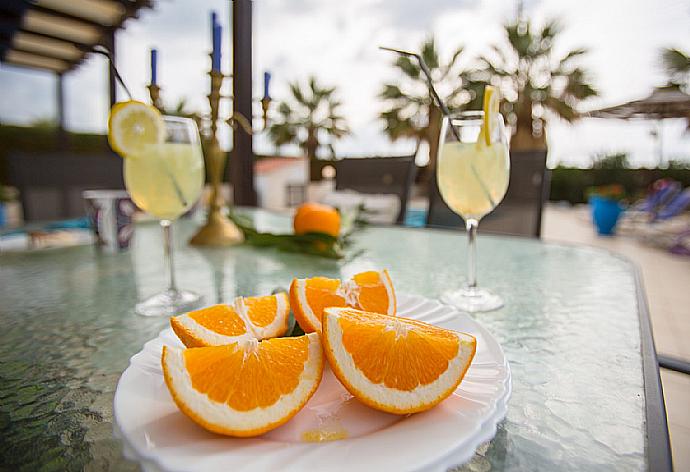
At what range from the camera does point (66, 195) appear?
8.06ft

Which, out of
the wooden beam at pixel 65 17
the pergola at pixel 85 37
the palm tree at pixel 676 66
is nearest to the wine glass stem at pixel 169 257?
the pergola at pixel 85 37

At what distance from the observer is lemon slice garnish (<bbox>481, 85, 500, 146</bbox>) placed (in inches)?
28.0

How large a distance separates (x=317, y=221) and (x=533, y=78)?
13111 mm

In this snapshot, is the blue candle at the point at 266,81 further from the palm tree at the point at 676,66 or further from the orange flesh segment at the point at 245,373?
the palm tree at the point at 676,66

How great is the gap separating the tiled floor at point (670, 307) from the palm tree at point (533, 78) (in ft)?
16.8

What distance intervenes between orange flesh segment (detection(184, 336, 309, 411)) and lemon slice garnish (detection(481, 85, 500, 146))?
54 cm

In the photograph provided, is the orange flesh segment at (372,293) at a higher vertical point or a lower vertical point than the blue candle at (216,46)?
lower

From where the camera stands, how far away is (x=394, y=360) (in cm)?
35

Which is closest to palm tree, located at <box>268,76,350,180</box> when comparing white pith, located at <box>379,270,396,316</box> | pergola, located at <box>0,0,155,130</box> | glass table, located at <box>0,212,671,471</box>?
pergola, located at <box>0,0,155,130</box>

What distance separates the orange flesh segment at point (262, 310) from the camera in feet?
1.51

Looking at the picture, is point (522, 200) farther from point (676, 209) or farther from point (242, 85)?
point (676, 209)

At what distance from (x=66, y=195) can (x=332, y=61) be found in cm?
1190

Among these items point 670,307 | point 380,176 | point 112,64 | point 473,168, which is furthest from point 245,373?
point 670,307

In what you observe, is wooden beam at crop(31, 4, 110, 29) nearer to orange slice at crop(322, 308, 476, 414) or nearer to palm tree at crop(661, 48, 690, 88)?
orange slice at crop(322, 308, 476, 414)
